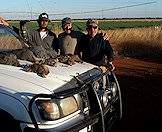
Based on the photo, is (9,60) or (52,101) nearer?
(52,101)

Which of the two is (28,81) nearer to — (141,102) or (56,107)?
(56,107)

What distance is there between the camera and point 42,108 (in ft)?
15.1

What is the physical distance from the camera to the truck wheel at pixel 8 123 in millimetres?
4633

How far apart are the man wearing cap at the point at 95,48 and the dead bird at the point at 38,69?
2252 millimetres

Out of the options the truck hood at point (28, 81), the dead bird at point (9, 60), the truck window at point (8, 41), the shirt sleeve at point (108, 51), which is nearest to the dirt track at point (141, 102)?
the shirt sleeve at point (108, 51)

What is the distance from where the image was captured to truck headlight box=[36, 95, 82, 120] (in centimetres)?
459

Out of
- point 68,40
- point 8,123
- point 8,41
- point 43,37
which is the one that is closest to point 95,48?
point 68,40

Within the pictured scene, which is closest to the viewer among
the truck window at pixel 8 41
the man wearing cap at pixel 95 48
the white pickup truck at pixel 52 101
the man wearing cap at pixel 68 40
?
the white pickup truck at pixel 52 101

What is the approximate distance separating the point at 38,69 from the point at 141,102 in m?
4.40

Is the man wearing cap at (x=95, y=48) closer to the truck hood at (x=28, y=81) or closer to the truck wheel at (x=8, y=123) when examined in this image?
the truck hood at (x=28, y=81)

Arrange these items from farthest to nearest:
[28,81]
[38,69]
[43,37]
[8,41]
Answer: [43,37] → [8,41] → [38,69] → [28,81]

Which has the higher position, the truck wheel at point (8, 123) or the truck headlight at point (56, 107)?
the truck headlight at point (56, 107)

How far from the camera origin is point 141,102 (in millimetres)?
9195

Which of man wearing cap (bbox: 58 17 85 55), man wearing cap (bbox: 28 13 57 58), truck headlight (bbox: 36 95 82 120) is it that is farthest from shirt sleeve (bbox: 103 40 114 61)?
truck headlight (bbox: 36 95 82 120)
